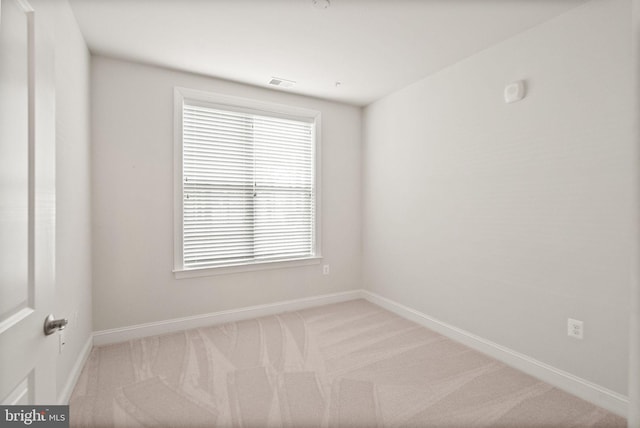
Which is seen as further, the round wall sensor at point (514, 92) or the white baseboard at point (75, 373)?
A: the round wall sensor at point (514, 92)

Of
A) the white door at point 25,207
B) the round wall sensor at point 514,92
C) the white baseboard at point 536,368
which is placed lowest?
the white baseboard at point 536,368

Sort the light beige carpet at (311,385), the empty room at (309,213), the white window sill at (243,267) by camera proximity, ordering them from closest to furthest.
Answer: the empty room at (309,213), the light beige carpet at (311,385), the white window sill at (243,267)

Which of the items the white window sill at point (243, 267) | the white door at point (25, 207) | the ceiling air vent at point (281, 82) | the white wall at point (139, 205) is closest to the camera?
the white door at point (25, 207)

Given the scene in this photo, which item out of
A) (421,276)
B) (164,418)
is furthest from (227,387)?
(421,276)

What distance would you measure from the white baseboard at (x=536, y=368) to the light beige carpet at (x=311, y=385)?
6cm

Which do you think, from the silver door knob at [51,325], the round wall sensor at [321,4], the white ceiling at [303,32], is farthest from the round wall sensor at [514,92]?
the silver door knob at [51,325]

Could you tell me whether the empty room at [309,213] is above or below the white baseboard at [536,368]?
above

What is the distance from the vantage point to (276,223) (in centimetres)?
353

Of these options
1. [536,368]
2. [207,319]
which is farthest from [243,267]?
[536,368]

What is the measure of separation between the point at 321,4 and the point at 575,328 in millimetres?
2730

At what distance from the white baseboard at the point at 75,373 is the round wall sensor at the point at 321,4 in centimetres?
289

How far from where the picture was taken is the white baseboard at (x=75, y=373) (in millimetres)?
1852

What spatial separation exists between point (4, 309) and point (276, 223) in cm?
276

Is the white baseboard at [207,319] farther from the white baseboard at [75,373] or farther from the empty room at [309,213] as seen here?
the white baseboard at [75,373]
